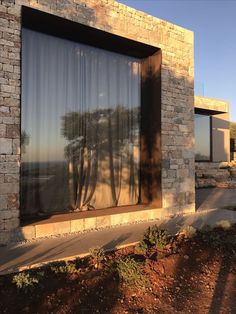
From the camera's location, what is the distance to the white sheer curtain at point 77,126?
736cm

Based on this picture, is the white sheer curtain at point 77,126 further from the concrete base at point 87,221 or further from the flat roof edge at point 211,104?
the flat roof edge at point 211,104

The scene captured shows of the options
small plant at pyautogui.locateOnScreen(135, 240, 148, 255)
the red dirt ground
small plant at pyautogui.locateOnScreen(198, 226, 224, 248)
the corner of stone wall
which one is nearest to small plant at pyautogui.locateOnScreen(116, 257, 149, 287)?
the red dirt ground

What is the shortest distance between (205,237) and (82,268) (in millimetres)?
2675

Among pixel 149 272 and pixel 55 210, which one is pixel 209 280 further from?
pixel 55 210

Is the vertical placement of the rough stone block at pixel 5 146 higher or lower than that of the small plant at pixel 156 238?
higher

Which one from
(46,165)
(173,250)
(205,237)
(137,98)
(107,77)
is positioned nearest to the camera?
(173,250)

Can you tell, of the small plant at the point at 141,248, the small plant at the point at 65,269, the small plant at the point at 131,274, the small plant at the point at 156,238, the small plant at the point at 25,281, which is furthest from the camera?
the small plant at the point at 156,238

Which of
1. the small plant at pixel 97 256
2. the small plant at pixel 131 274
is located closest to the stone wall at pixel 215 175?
the small plant at pixel 97 256

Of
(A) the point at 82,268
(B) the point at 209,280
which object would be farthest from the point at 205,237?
(A) the point at 82,268

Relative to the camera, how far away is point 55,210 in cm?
772

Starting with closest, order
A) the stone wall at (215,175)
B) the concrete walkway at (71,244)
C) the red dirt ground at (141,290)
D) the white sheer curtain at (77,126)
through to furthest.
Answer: the red dirt ground at (141,290) → the concrete walkway at (71,244) → the white sheer curtain at (77,126) → the stone wall at (215,175)

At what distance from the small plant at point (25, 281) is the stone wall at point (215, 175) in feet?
42.8

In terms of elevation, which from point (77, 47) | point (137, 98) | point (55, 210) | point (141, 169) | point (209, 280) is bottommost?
point (209, 280)

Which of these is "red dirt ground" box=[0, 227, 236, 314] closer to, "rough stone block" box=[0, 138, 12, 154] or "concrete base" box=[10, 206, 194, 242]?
"concrete base" box=[10, 206, 194, 242]
